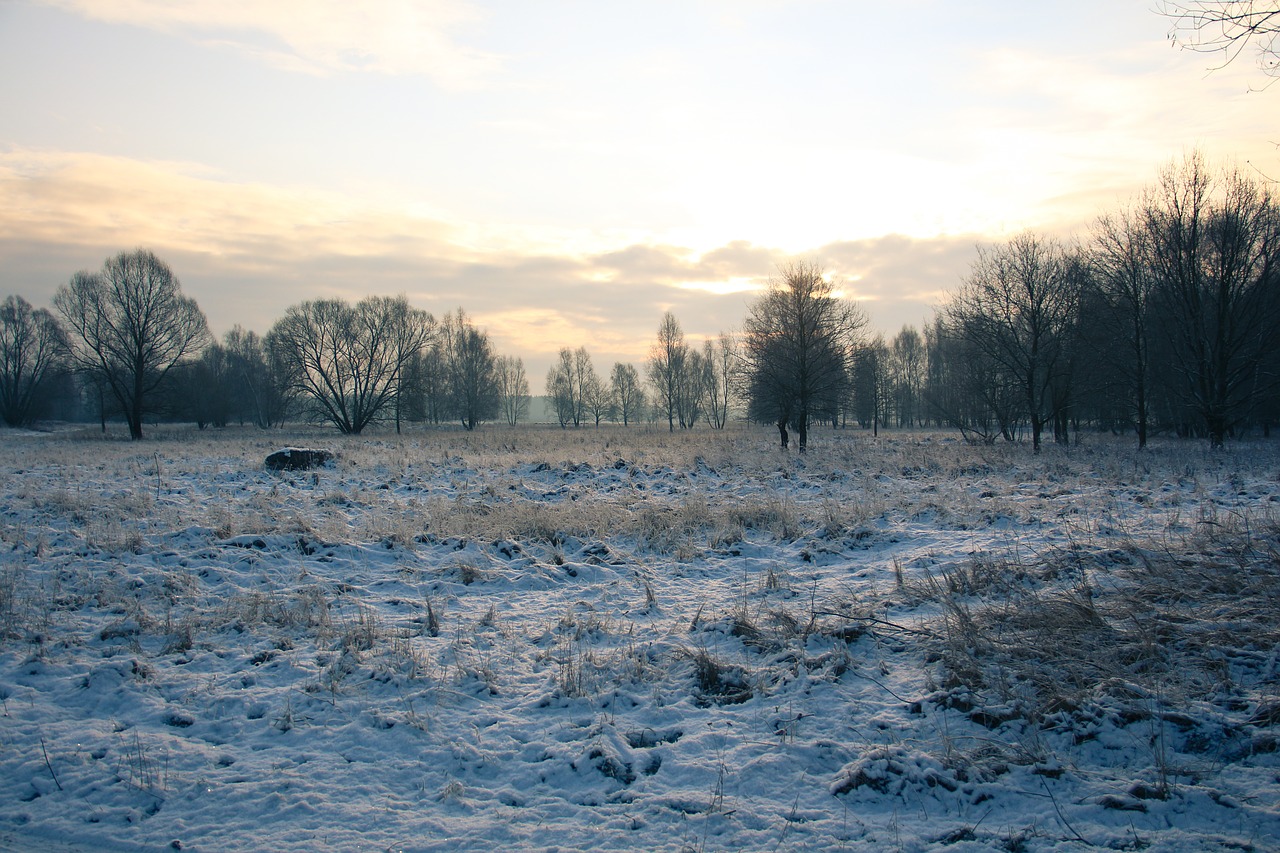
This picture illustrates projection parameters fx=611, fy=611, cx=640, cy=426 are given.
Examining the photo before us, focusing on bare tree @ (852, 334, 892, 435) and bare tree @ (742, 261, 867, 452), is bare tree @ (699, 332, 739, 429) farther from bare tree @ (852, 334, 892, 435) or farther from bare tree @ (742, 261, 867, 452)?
bare tree @ (742, 261, 867, 452)

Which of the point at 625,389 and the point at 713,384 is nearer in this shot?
the point at 713,384

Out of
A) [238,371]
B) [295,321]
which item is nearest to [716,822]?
[295,321]

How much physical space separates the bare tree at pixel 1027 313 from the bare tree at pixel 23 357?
238 ft

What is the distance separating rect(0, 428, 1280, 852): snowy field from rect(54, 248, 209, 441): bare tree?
37519 mm

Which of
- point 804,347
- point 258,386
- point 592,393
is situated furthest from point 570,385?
point 804,347

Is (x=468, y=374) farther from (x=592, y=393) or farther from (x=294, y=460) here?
(x=294, y=460)

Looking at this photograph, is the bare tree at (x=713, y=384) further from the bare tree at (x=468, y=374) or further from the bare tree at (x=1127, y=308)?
the bare tree at (x=1127, y=308)

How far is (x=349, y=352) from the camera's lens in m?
48.0

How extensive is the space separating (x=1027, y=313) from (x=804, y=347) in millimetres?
9337

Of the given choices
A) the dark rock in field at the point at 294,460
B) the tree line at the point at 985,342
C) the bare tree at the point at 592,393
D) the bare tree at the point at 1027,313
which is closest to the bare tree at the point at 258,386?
the tree line at the point at 985,342

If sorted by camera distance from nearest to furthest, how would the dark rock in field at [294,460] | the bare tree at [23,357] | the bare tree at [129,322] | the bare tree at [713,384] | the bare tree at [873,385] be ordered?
1. the dark rock in field at [294,460]
2. the bare tree at [873,385]
3. the bare tree at [129,322]
4. the bare tree at [23,357]
5. the bare tree at [713,384]

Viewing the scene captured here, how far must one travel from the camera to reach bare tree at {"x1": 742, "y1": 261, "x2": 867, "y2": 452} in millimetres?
28094

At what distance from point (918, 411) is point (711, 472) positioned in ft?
237

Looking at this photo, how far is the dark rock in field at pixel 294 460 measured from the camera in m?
17.4
